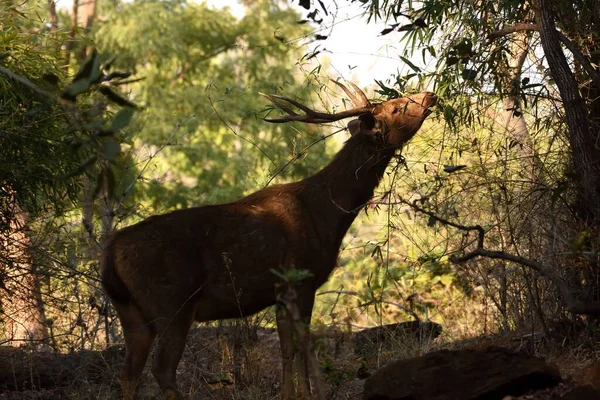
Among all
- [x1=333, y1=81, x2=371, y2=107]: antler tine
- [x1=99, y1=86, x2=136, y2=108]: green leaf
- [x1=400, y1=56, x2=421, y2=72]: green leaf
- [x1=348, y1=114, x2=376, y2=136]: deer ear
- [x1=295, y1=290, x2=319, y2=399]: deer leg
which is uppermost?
[x1=333, y1=81, x2=371, y2=107]: antler tine

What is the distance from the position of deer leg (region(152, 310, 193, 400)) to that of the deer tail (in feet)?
1.30

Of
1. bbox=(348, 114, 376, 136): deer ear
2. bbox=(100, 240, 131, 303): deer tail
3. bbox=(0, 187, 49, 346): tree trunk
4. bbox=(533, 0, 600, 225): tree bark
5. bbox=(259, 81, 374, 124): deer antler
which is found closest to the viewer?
bbox=(533, 0, 600, 225): tree bark

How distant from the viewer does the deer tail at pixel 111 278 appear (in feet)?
21.6

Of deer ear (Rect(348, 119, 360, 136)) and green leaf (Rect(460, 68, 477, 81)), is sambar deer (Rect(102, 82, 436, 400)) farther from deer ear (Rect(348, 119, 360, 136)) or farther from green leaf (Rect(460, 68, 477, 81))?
green leaf (Rect(460, 68, 477, 81))

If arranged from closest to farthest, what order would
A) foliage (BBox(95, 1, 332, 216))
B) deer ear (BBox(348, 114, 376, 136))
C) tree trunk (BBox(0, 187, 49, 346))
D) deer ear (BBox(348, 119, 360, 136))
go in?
deer ear (BBox(348, 114, 376, 136)) < deer ear (BBox(348, 119, 360, 136)) < tree trunk (BBox(0, 187, 49, 346)) < foliage (BBox(95, 1, 332, 216))

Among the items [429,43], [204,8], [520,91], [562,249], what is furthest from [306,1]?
[204,8]

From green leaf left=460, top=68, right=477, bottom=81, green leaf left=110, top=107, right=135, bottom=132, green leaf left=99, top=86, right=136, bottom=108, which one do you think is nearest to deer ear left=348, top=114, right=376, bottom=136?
green leaf left=460, top=68, right=477, bottom=81

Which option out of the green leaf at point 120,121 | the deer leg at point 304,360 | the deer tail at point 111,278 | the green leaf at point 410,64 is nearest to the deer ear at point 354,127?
the green leaf at point 410,64

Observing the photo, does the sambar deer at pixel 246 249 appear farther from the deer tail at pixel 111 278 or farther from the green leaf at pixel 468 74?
the green leaf at pixel 468 74

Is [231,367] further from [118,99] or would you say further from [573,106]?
[118,99]

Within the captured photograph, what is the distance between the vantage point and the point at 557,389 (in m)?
4.78

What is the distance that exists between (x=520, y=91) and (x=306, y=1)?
7.47 feet

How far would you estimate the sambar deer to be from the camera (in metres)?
6.59

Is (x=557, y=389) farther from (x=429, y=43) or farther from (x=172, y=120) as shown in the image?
(x=172, y=120)
